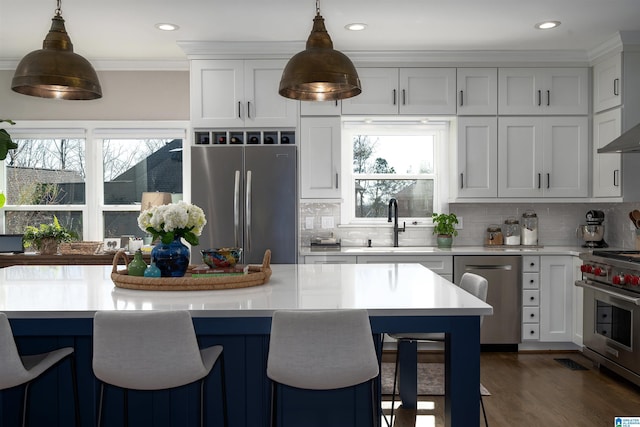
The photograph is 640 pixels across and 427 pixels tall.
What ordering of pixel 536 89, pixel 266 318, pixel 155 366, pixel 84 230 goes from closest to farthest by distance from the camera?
1. pixel 155 366
2. pixel 266 318
3. pixel 536 89
4. pixel 84 230

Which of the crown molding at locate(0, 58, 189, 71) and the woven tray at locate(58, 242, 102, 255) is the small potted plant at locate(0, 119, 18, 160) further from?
the woven tray at locate(58, 242, 102, 255)

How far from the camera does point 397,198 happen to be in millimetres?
5574

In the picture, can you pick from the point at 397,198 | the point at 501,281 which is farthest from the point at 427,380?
the point at 397,198

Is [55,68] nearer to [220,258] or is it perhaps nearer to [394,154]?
[220,258]

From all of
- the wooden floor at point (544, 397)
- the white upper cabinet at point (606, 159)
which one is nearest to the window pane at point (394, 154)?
the white upper cabinet at point (606, 159)

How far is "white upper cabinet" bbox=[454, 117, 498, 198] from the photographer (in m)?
5.00

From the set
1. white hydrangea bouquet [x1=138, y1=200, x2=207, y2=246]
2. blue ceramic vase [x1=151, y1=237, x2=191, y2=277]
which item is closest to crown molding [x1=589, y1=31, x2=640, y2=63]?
white hydrangea bouquet [x1=138, y1=200, x2=207, y2=246]

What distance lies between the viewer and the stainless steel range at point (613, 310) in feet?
12.5

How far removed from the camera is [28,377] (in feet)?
6.88

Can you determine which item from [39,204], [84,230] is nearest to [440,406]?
[84,230]

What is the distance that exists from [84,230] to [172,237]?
122 inches

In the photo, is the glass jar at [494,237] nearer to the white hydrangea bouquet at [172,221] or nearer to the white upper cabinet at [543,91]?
the white upper cabinet at [543,91]

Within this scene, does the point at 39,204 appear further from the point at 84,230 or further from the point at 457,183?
the point at 457,183

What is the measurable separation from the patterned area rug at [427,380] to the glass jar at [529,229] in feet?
5.16
